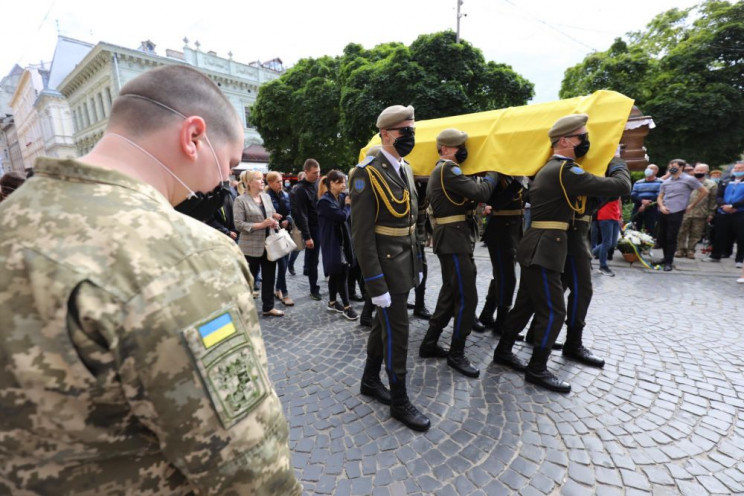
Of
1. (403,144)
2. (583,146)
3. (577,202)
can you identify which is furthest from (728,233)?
(403,144)

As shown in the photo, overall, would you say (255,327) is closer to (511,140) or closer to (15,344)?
(15,344)

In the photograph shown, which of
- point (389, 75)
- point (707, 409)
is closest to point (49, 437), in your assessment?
point (707, 409)

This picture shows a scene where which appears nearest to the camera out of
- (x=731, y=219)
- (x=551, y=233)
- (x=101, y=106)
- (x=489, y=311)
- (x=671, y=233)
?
(x=551, y=233)

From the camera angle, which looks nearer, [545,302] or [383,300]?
[383,300]

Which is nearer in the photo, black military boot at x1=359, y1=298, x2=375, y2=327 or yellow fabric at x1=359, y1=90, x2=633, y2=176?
yellow fabric at x1=359, y1=90, x2=633, y2=176

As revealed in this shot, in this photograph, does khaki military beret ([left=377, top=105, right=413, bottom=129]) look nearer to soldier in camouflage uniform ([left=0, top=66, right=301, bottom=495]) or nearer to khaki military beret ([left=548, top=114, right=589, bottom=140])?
khaki military beret ([left=548, top=114, right=589, bottom=140])

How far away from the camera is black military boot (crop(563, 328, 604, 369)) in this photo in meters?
3.53

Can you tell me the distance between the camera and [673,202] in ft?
24.0

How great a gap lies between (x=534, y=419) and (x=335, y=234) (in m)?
3.19

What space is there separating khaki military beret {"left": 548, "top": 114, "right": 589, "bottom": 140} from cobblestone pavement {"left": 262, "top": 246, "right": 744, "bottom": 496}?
2192 mm

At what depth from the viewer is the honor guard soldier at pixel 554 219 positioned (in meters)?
2.89

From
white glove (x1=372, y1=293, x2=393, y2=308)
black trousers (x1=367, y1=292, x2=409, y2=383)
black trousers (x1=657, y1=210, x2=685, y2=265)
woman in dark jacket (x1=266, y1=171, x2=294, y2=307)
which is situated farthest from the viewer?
black trousers (x1=657, y1=210, x2=685, y2=265)

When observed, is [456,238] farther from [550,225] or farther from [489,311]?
[489,311]

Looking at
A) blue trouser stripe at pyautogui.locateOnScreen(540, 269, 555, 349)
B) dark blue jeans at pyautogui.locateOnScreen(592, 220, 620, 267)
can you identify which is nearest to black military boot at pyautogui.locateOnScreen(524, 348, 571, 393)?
blue trouser stripe at pyautogui.locateOnScreen(540, 269, 555, 349)
